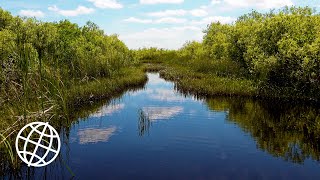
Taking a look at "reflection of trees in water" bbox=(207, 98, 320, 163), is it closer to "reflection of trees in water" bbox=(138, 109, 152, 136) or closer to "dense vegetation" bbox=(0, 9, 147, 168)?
"reflection of trees in water" bbox=(138, 109, 152, 136)

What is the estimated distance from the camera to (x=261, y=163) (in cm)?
1394

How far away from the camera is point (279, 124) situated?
20.2 m

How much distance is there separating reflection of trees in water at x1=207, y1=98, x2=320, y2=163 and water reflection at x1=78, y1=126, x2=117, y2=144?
7330 millimetres

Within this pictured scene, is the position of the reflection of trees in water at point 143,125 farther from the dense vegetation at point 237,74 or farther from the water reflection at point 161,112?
the water reflection at point 161,112

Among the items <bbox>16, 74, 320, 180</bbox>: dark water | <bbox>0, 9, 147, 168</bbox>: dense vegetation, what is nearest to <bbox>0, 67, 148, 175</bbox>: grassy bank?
<bbox>0, 9, 147, 168</bbox>: dense vegetation

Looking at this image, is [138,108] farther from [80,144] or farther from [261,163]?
[261,163]

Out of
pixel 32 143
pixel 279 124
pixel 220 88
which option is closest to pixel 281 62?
pixel 220 88

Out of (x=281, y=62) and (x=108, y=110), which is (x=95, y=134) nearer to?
(x=108, y=110)

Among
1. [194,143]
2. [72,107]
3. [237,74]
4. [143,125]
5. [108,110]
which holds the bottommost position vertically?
[194,143]

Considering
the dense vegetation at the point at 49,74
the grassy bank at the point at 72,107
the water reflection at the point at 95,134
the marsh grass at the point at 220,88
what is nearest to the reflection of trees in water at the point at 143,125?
the water reflection at the point at 95,134

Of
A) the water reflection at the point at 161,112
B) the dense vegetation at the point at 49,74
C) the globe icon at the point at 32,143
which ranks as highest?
the dense vegetation at the point at 49,74

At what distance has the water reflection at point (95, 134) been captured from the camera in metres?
16.9

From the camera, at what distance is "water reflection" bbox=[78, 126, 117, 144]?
1694 centimetres

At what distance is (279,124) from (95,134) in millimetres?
10409
